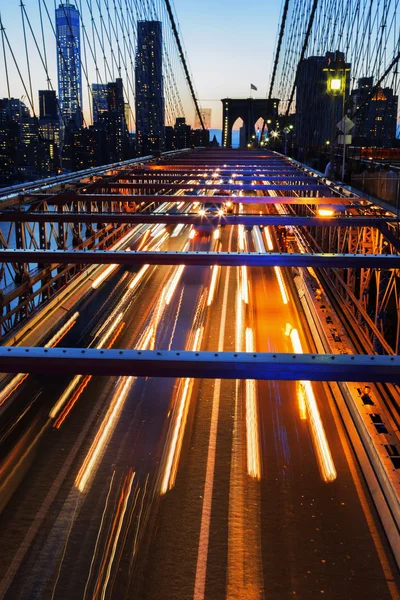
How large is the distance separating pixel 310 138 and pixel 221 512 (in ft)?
122

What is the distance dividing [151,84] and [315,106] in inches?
596

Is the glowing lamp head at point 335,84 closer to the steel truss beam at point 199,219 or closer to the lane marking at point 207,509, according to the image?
the steel truss beam at point 199,219

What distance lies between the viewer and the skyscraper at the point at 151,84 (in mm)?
41156

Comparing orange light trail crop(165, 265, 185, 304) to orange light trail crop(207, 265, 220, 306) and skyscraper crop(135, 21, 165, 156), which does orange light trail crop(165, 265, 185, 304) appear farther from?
skyscraper crop(135, 21, 165, 156)

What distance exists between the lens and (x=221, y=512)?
20.2ft

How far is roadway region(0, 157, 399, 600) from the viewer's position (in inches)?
208

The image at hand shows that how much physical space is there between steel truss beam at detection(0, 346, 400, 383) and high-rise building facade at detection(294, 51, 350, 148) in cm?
2724

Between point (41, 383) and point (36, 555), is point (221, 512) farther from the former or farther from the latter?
point (41, 383)

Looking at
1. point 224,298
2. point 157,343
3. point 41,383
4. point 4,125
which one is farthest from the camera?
point 4,125

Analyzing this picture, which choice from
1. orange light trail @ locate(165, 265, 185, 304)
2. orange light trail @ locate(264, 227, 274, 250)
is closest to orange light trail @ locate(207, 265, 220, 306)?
orange light trail @ locate(165, 265, 185, 304)

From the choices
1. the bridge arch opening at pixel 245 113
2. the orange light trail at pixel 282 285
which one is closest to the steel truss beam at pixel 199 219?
the orange light trail at pixel 282 285

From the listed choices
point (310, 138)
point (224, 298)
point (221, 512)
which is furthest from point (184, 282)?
point (310, 138)

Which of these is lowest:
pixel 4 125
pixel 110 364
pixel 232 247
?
pixel 232 247

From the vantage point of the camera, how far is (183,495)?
6.50m
